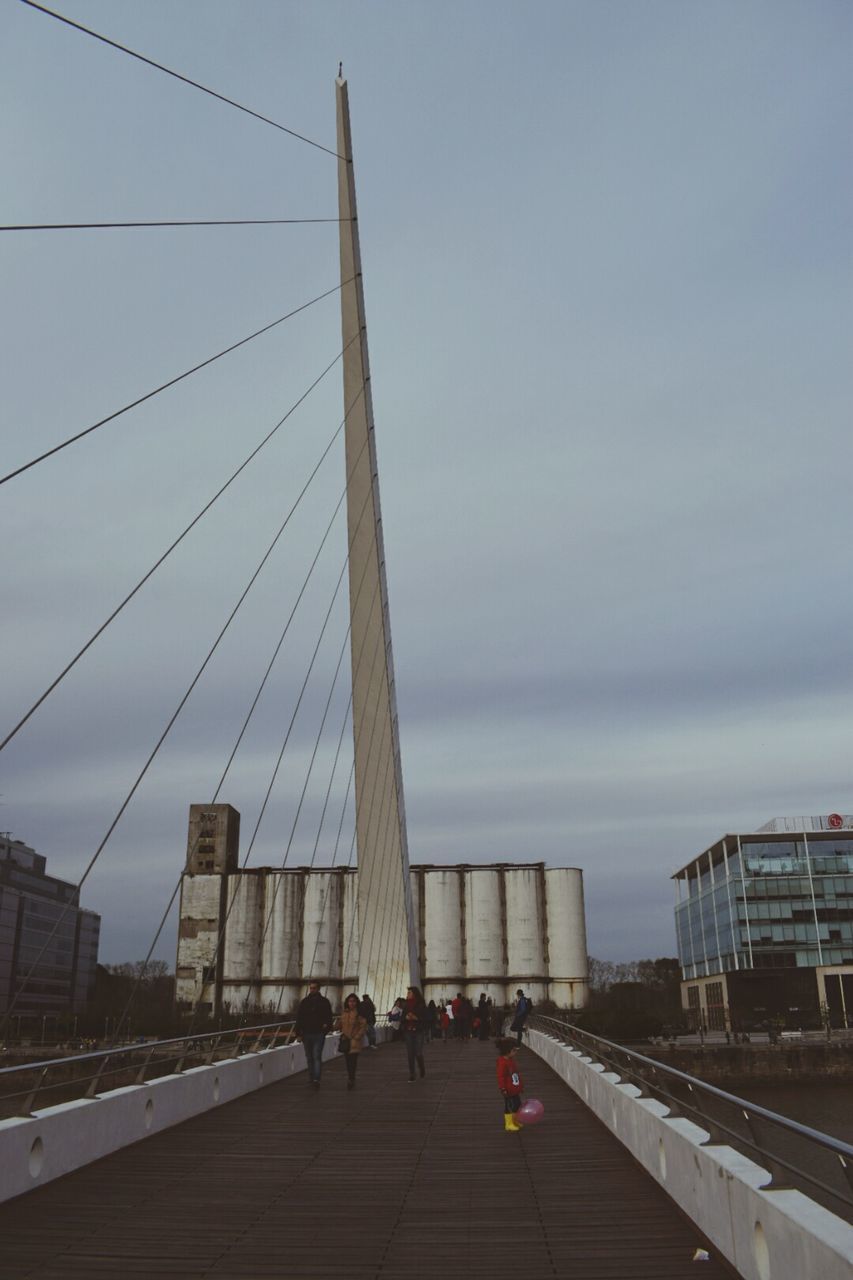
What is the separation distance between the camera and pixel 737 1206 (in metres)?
5.50

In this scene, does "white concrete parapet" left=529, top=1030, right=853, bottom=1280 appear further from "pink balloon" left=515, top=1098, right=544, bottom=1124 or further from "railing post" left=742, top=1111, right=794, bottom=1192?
"pink balloon" left=515, top=1098, right=544, bottom=1124

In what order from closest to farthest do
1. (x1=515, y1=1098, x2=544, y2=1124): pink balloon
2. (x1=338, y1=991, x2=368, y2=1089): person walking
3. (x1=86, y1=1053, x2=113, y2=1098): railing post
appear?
(x1=86, y1=1053, x2=113, y2=1098): railing post, (x1=515, y1=1098, x2=544, y2=1124): pink balloon, (x1=338, y1=991, x2=368, y2=1089): person walking

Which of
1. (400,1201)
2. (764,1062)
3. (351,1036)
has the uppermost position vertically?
(351,1036)

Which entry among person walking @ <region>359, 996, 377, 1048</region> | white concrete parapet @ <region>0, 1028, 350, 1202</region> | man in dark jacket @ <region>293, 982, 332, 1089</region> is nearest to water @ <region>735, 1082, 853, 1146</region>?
person walking @ <region>359, 996, 377, 1048</region>

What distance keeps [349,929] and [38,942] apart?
46093 mm

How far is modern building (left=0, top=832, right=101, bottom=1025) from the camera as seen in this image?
323ft

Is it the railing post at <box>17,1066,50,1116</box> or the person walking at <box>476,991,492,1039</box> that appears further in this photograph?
the person walking at <box>476,991,492,1039</box>

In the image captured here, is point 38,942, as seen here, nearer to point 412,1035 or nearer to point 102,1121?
point 412,1035

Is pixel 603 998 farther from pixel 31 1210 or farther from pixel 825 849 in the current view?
pixel 31 1210

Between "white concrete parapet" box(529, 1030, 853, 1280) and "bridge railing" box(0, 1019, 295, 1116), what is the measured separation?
4311 mm

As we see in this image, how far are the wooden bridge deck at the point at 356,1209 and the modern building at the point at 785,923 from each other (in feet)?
213

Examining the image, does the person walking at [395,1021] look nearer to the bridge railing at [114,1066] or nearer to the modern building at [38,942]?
the bridge railing at [114,1066]

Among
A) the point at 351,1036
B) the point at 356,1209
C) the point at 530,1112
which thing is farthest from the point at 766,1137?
the point at 351,1036

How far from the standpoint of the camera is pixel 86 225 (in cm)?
938
